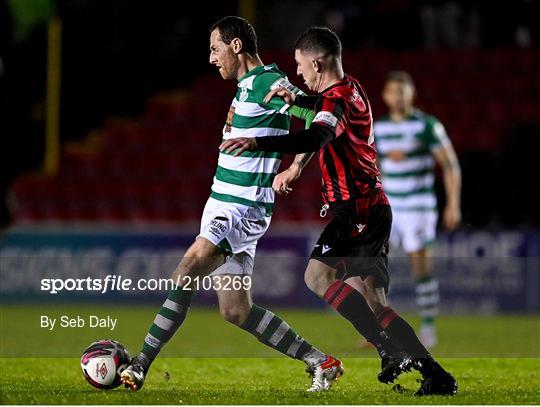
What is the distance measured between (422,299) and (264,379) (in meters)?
3.07

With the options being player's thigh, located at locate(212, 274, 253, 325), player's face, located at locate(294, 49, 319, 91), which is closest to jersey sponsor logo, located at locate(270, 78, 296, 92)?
player's face, located at locate(294, 49, 319, 91)

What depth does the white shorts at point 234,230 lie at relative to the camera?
573cm

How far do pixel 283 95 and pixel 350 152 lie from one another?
438 mm

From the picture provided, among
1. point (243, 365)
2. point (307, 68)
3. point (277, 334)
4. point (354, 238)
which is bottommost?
point (243, 365)

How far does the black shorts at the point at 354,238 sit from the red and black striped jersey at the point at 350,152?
0.27 feet

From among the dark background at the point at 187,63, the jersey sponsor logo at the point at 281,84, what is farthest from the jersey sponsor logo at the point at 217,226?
the dark background at the point at 187,63

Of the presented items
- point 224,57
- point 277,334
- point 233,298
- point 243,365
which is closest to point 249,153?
point 224,57

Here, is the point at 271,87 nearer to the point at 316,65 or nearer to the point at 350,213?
the point at 316,65

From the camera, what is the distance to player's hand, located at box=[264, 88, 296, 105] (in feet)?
18.5

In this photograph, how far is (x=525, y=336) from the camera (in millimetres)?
9992

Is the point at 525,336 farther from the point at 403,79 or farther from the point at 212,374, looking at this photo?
the point at 212,374

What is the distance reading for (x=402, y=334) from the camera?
5652 mm

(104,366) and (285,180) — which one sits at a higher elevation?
(285,180)

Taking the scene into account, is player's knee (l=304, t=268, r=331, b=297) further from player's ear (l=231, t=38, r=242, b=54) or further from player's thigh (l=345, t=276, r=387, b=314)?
player's ear (l=231, t=38, r=242, b=54)
